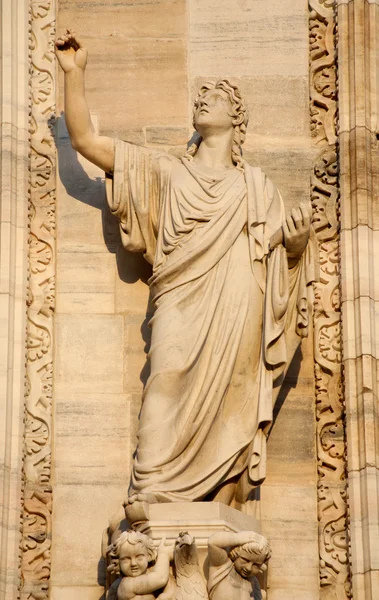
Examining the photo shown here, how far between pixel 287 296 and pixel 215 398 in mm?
823

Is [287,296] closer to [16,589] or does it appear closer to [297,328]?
[297,328]

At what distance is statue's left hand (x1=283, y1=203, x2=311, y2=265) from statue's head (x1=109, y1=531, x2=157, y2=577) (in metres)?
2.20

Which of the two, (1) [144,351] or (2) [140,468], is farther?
(1) [144,351]

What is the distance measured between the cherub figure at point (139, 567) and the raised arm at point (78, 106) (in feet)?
8.72

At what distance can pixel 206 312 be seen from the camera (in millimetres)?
13484

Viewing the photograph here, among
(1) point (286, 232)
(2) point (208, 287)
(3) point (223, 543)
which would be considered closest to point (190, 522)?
(3) point (223, 543)

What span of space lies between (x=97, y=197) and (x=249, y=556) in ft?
10.1

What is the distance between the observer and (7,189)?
46.8ft

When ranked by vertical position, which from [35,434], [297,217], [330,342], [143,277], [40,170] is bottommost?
[35,434]

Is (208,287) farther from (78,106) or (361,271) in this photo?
(78,106)

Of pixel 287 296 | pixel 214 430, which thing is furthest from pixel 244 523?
pixel 287 296

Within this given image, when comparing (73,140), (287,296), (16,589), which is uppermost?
(73,140)

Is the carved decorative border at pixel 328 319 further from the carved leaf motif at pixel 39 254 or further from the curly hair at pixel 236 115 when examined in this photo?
the carved leaf motif at pixel 39 254

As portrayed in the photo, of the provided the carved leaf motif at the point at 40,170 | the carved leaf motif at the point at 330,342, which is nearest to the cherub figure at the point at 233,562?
the carved leaf motif at the point at 330,342
